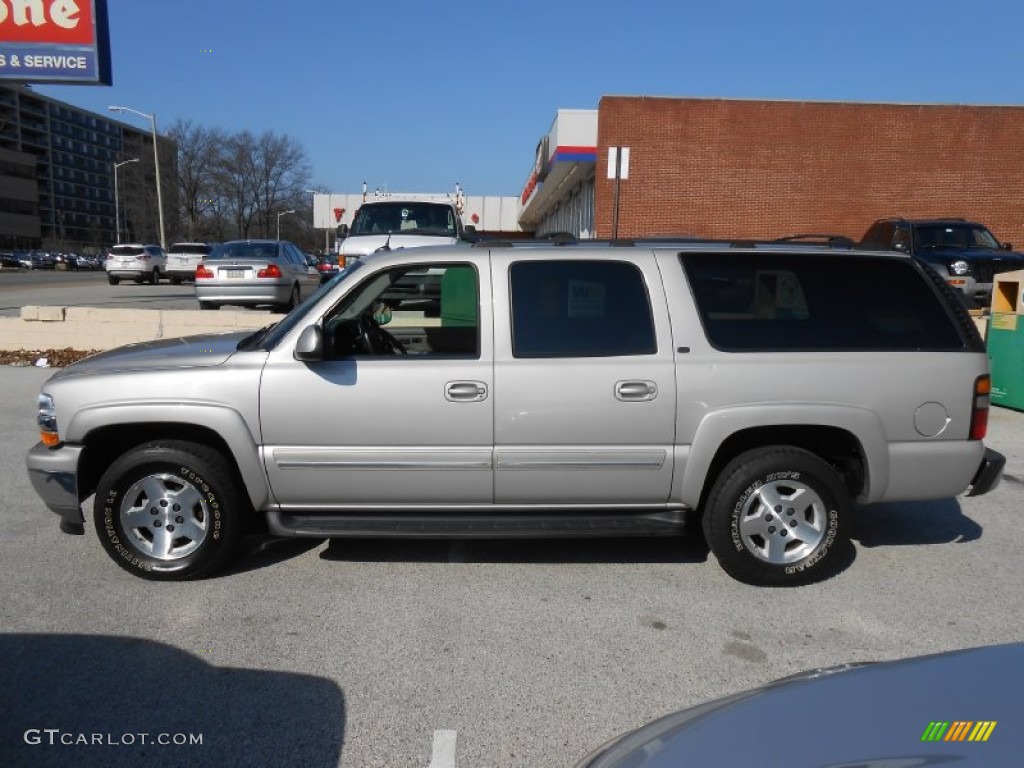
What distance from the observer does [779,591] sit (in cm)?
425

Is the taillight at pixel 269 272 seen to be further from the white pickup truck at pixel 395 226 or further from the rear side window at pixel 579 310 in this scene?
the rear side window at pixel 579 310

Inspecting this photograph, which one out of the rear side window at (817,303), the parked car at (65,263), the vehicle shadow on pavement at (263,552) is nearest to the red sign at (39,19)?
the vehicle shadow on pavement at (263,552)

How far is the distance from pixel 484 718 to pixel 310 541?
86.9 inches

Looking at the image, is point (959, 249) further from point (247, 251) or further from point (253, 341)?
point (253, 341)

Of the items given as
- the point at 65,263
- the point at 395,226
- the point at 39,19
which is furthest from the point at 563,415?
the point at 65,263

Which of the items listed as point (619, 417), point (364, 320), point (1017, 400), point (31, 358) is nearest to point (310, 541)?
point (364, 320)

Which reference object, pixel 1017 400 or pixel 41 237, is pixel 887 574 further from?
pixel 41 237

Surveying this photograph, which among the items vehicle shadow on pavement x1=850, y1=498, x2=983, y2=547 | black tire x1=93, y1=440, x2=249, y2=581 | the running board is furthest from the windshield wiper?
vehicle shadow on pavement x1=850, y1=498, x2=983, y2=547

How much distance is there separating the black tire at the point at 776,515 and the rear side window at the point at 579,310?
0.84 metres

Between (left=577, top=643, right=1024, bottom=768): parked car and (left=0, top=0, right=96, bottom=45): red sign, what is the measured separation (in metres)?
19.7

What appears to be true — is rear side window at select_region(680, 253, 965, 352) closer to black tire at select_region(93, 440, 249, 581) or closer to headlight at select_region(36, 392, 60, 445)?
black tire at select_region(93, 440, 249, 581)

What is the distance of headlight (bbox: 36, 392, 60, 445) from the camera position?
13.8 ft

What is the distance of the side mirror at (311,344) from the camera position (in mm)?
3959

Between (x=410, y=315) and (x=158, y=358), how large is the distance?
5.24 feet
